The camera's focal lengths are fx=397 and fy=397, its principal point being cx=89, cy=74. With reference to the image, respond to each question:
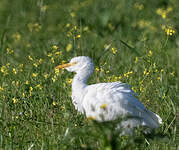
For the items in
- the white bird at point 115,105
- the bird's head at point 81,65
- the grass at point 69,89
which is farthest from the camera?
the bird's head at point 81,65

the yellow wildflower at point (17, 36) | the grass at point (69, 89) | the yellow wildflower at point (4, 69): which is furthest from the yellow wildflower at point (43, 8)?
the yellow wildflower at point (4, 69)

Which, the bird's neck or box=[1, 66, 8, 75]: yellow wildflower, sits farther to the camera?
box=[1, 66, 8, 75]: yellow wildflower

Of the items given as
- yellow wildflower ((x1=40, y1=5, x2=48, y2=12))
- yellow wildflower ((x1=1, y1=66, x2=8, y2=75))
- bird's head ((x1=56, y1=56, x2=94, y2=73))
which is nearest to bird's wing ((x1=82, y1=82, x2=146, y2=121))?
bird's head ((x1=56, y1=56, x2=94, y2=73))

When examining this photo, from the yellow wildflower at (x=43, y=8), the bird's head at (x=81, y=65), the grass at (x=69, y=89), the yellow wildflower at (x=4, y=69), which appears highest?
the yellow wildflower at (x=43, y=8)

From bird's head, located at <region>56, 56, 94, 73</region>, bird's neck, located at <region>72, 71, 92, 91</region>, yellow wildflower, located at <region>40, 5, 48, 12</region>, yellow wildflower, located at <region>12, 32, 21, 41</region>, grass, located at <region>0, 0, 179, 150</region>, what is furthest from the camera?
yellow wildflower, located at <region>40, 5, 48, 12</region>

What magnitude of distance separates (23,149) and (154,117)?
144cm

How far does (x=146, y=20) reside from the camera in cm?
815

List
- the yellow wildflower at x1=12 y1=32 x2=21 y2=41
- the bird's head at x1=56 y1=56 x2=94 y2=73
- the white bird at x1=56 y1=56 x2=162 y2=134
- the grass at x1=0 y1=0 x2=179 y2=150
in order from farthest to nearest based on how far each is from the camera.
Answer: the yellow wildflower at x1=12 y1=32 x2=21 y2=41 → the bird's head at x1=56 y1=56 x2=94 y2=73 → the white bird at x1=56 y1=56 x2=162 y2=134 → the grass at x1=0 y1=0 x2=179 y2=150

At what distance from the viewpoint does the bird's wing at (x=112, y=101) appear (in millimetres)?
4138

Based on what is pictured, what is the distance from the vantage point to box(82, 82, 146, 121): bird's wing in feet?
13.6

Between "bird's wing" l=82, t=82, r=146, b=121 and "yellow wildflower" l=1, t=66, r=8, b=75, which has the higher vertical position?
"yellow wildflower" l=1, t=66, r=8, b=75

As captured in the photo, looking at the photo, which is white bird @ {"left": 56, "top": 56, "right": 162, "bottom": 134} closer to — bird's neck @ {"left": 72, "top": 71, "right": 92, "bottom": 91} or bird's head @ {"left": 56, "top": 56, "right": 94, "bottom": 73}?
bird's neck @ {"left": 72, "top": 71, "right": 92, "bottom": 91}

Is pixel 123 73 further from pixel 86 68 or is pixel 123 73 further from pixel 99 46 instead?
pixel 99 46

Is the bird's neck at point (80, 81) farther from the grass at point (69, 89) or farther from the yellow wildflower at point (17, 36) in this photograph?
the yellow wildflower at point (17, 36)
